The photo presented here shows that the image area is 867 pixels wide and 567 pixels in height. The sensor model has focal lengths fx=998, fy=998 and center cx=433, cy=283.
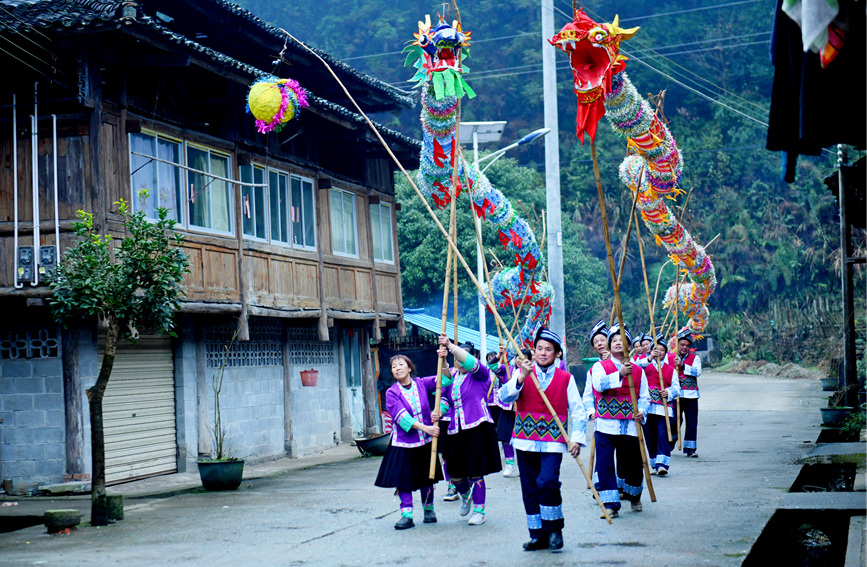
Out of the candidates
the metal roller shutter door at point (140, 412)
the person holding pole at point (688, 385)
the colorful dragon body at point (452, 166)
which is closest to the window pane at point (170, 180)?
the metal roller shutter door at point (140, 412)

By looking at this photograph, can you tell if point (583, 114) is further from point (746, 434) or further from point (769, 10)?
point (769, 10)

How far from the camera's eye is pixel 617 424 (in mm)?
9445

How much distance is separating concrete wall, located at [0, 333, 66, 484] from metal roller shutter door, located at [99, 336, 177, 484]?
2.37ft

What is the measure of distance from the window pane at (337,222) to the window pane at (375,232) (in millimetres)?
1388

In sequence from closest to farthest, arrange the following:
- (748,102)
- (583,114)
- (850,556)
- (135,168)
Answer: (850,556)
(583,114)
(135,168)
(748,102)

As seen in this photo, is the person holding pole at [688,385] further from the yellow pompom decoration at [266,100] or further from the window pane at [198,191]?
the window pane at [198,191]

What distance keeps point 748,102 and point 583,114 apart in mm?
44574

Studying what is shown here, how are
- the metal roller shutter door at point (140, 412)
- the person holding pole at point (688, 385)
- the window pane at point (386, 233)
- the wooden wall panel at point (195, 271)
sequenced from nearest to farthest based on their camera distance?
the metal roller shutter door at point (140, 412)
the wooden wall panel at point (195, 271)
the person holding pole at point (688, 385)
the window pane at point (386, 233)

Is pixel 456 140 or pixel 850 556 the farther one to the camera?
pixel 456 140

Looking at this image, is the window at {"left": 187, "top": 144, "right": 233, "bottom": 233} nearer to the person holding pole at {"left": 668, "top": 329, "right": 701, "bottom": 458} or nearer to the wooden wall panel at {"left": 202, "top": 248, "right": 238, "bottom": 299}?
the wooden wall panel at {"left": 202, "top": 248, "right": 238, "bottom": 299}

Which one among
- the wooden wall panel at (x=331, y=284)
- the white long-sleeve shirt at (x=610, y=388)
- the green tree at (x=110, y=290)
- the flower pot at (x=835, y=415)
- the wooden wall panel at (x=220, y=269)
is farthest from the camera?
the wooden wall panel at (x=331, y=284)

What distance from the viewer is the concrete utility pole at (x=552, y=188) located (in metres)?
18.1

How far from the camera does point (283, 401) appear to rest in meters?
18.6

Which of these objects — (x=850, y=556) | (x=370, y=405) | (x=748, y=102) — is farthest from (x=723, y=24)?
(x=850, y=556)
